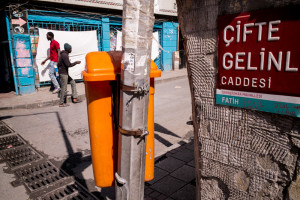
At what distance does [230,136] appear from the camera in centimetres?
171

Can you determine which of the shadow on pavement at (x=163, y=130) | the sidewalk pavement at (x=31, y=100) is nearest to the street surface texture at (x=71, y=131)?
the shadow on pavement at (x=163, y=130)

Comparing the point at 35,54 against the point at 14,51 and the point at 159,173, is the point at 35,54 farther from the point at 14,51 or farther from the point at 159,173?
the point at 159,173

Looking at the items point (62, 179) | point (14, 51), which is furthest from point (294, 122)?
point (14, 51)

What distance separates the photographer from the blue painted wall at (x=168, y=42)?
574 inches

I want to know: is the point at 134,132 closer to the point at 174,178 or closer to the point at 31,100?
the point at 174,178

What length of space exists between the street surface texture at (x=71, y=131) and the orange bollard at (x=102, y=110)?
1.62 meters

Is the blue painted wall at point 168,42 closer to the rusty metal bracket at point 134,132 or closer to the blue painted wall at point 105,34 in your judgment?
the blue painted wall at point 105,34

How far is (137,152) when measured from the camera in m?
1.46

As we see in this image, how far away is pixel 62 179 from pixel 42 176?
38 cm

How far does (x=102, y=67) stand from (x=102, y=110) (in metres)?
0.31

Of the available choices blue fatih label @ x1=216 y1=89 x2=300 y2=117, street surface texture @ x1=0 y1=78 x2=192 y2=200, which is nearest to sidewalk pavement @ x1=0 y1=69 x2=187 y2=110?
street surface texture @ x1=0 y1=78 x2=192 y2=200

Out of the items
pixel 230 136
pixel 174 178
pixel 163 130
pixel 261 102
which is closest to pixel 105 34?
pixel 163 130

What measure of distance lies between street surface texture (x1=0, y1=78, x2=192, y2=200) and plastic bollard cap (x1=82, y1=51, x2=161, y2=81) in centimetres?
213

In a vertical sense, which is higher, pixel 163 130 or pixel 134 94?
pixel 134 94
